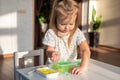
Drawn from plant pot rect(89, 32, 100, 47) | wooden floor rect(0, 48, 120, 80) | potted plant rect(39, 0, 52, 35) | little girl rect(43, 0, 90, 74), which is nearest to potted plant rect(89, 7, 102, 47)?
plant pot rect(89, 32, 100, 47)

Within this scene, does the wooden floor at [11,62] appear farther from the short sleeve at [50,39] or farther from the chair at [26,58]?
the short sleeve at [50,39]

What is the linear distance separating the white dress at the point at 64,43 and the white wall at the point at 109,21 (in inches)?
164

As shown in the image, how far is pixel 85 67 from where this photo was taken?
136 centimetres

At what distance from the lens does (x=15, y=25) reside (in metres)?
4.81

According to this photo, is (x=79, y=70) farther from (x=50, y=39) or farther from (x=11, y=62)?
(x=11, y=62)

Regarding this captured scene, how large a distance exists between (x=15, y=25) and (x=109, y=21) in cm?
244

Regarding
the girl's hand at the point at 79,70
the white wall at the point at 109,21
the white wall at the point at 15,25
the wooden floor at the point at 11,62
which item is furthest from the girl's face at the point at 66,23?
the white wall at the point at 109,21

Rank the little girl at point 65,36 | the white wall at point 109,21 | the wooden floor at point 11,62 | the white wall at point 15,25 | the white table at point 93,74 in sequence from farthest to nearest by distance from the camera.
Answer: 1. the white wall at point 109,21
2. the white wall at point 15,25
3. the wooden floor at point 11,62
4. the little girl at point 65,36
5. the white table at point 93,74

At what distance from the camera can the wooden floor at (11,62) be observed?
3.52 m

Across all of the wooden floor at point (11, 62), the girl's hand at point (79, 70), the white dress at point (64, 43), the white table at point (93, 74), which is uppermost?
the white dress at point (64, 43)

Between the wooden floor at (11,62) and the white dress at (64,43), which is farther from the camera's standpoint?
the wooden floor at (11,62)

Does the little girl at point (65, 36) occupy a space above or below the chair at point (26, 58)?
above

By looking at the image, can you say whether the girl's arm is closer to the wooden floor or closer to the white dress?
the white dress

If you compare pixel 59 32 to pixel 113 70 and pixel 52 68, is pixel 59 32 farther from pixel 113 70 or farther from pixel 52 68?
pixel 113 70
